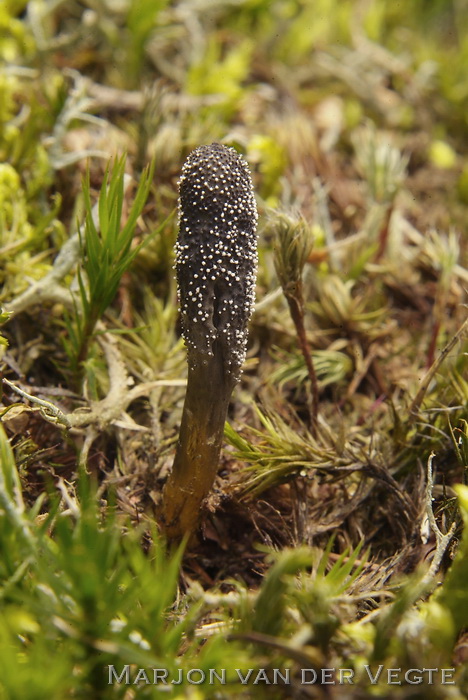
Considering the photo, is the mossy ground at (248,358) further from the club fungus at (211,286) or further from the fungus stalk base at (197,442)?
the club fungus at (211,286)

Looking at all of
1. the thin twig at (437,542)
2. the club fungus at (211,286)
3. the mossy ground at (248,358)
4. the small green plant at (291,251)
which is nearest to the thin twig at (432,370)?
the mossy ground at (248,358)

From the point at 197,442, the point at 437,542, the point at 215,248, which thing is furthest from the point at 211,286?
the point at 437,542

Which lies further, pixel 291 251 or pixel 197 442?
pixel 291 251

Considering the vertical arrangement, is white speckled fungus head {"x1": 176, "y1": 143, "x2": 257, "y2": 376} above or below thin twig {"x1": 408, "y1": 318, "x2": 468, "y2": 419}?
above

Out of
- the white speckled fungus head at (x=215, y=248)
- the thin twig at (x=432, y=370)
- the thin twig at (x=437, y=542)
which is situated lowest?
the thin twig at (x=437, y=542)

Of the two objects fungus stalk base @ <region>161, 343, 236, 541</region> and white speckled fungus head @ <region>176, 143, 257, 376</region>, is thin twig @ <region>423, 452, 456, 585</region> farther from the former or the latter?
white speckled fungus head @ <region>176, 143, 257, 376</region>

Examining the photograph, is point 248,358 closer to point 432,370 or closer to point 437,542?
point 432,370

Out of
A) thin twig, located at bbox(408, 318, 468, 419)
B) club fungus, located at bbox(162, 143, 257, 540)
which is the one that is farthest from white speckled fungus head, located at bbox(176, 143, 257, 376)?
thin twig, located at bbox(408, 318, 468, 419)
